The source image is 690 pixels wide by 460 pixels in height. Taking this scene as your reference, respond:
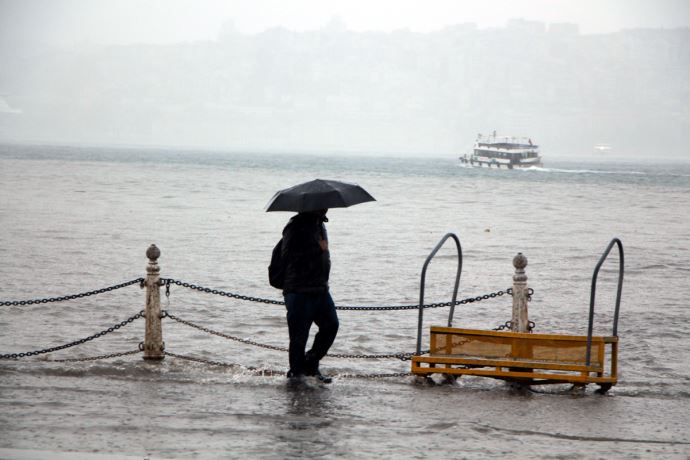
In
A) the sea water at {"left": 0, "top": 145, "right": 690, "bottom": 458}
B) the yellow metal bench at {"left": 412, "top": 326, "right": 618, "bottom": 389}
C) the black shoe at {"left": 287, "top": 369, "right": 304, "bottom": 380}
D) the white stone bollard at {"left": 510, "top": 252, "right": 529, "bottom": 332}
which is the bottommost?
the sea water at {"left": 0, "top": 145, "right": 690, "bottom": 458}

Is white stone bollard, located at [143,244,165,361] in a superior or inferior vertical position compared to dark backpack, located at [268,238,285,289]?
inferior

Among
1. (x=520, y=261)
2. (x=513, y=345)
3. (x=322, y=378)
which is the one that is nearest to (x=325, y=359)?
(x=322, y=378)

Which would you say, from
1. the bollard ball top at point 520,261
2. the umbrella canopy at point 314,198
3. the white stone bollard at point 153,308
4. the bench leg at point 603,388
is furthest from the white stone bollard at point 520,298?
the white stone bollard at point 153,308

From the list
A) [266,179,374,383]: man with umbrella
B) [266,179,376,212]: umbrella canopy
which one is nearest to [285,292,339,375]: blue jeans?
[266,179,374,383]: man with umbrella

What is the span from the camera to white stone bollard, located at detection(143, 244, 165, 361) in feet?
30.7

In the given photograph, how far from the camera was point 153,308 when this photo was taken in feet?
30.9

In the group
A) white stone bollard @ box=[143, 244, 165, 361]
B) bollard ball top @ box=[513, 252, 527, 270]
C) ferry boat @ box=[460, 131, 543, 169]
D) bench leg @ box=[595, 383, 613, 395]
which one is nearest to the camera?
bench leg @ box=[595, 383, 613, 395]

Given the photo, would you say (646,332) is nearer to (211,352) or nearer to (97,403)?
(211,352)

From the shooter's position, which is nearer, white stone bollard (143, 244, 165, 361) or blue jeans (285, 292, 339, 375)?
blue jeans (285, 292, 339, 375)

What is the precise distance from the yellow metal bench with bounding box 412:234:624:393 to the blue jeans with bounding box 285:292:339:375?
825mm

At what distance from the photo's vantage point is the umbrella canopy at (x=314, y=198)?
8109 millimetres

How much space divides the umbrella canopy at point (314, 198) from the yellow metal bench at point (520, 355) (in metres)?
0.96

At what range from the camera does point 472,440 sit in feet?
22.5

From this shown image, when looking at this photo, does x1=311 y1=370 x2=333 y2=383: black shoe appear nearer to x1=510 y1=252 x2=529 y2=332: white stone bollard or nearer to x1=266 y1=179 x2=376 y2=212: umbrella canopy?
x1=266 y1=179 x2=376 y2=212: umbrella canopy
